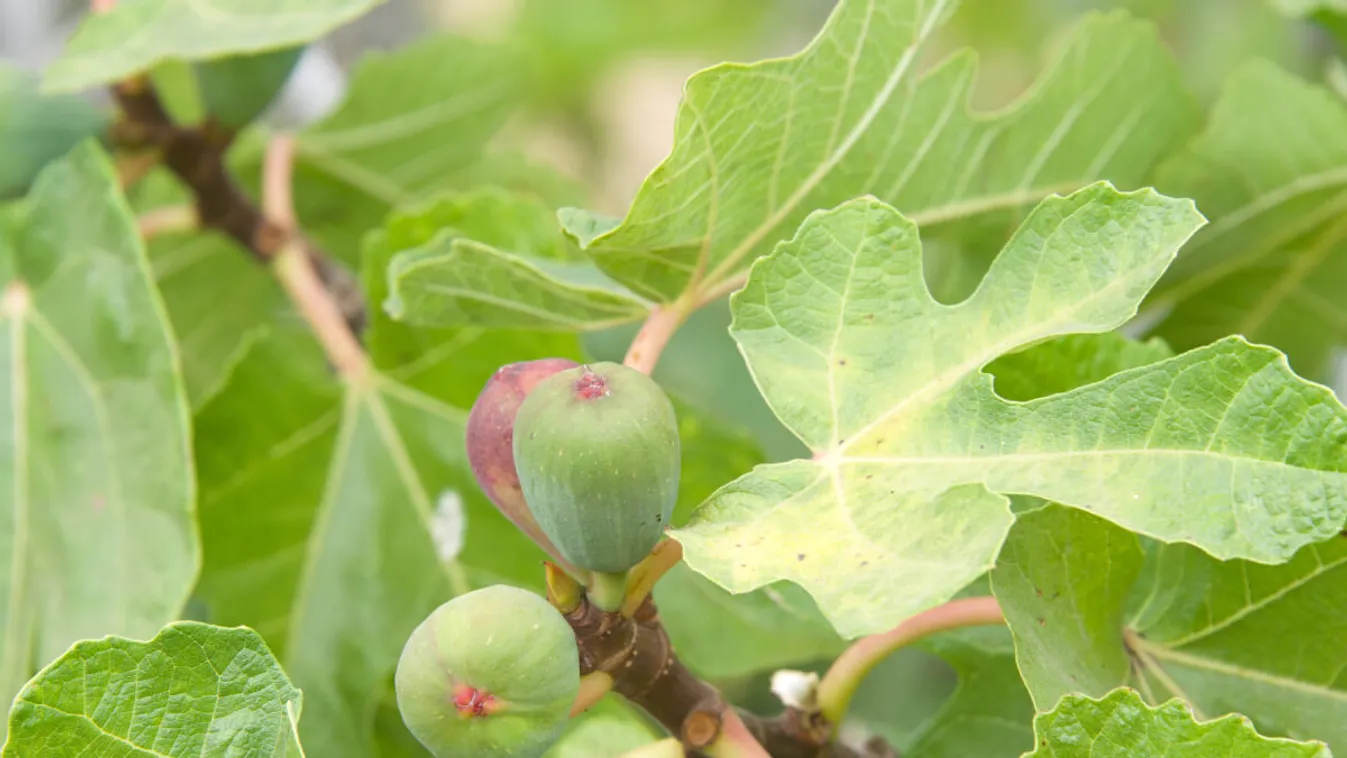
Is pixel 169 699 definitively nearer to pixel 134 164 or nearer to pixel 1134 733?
pixel 1134 733

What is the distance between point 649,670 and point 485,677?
0.14 meters

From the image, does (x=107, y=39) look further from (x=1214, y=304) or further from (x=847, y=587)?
(x=1214, y=304)

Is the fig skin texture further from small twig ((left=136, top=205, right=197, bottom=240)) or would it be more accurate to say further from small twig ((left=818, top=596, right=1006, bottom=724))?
small twig ((left=136, top=205, right=197, bottom=240))

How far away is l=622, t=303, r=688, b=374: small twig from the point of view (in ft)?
2.45

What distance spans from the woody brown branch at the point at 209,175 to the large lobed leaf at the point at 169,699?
0.66 meters

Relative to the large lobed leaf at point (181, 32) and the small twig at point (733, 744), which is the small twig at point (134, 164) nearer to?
the large lobed leaf at point (181, 32)

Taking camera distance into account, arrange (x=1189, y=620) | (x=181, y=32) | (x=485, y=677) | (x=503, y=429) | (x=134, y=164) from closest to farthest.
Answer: (x=485, y=677) < (x=503, y=429) < (x=1189, y=620) < (x=181, y=32) < (x=134, y=164)

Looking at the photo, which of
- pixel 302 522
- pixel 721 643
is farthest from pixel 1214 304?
pixel 302 522

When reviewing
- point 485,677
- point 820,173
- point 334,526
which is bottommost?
point 334,526

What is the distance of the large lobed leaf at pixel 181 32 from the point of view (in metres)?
0.99

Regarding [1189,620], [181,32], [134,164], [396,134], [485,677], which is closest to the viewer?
[485,677]

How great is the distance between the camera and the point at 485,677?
1.87ft

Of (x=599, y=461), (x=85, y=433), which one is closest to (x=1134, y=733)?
(x=599, y=461)

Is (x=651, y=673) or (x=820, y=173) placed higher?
(x=820, y=173)
